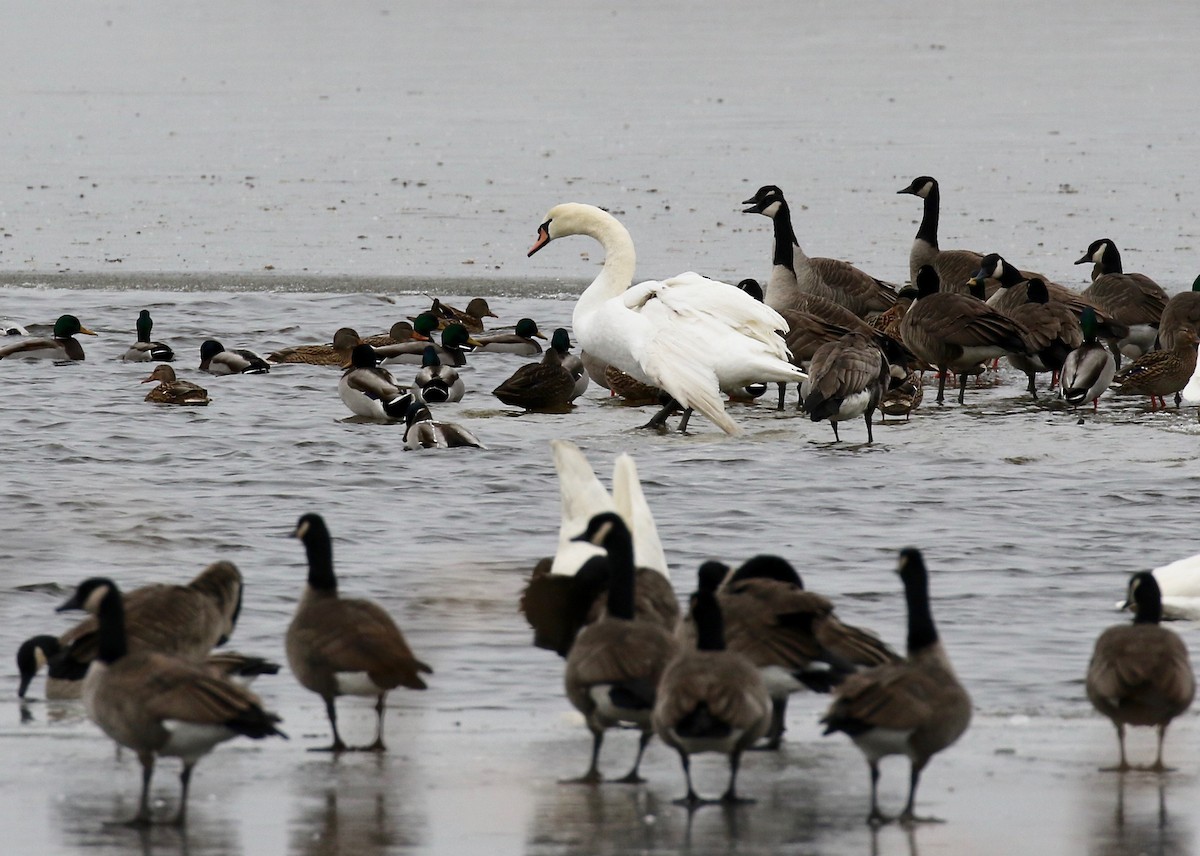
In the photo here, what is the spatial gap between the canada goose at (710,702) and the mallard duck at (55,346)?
1097 cm

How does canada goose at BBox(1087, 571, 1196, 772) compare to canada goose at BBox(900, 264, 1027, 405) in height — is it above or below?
below

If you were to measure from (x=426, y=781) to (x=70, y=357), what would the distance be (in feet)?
35.6

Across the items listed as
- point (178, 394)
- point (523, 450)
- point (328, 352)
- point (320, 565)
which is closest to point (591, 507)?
point (320, 565)

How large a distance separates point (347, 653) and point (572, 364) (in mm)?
8762

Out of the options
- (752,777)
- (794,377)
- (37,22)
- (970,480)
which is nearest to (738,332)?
(794,377)

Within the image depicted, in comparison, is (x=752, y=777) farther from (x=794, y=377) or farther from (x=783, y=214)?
(x=783, y=214)

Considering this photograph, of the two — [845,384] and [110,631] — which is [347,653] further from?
[845,384]

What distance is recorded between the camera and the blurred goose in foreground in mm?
7297

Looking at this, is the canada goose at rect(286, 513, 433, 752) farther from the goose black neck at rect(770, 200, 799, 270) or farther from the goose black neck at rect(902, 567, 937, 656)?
the goose black neck at rect(770, 200, 799, 270)

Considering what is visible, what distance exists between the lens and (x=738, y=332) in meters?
14.4

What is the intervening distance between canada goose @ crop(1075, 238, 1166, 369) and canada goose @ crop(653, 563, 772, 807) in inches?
432

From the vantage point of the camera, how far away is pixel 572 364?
601 inches

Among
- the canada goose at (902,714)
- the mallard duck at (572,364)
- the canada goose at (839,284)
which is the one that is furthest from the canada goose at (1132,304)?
the canada goose at (902,714)

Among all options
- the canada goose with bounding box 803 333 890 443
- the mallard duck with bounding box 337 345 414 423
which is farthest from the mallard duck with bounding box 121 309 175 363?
the canada goose with bounding box 803 333 890 443
